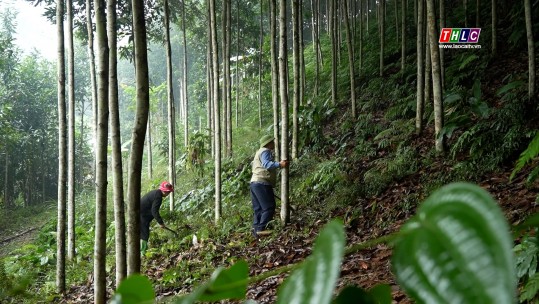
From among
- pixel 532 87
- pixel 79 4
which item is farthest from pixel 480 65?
Answer: pixel 79 4

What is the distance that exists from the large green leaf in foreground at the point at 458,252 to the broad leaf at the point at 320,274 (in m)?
0.05

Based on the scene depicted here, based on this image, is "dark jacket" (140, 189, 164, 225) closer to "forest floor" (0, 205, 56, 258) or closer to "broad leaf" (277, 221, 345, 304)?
"broad leaf" (277, 221, 345, 304)

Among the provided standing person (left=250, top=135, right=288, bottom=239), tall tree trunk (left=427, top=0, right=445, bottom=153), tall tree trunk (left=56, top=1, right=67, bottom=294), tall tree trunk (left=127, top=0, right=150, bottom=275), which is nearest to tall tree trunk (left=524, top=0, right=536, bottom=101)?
tall tree trunk (left=427, top=0, right=445, bottom=153)

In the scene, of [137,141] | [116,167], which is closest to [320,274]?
[137,141]

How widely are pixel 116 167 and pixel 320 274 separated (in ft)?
9.82

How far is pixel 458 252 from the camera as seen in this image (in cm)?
29

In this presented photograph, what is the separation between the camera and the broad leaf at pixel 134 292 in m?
0.39

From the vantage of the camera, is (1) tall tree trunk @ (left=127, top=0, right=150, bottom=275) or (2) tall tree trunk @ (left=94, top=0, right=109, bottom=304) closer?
(1) tall tree trunk @ (left=127, top=0, right=150, bottom=275)

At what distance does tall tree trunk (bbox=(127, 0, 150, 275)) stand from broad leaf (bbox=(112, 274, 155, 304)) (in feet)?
7.85

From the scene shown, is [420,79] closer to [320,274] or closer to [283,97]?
[283,97]

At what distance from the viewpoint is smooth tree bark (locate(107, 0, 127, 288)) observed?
2980 millimetres

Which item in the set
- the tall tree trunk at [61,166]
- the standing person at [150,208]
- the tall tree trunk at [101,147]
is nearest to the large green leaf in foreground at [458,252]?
the tall tree trunk at [101,147]

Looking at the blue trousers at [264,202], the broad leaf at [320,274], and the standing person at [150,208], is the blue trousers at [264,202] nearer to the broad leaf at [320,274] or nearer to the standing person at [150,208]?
the standing person at [150,208]

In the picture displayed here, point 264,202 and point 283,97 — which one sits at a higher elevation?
point 283,97
